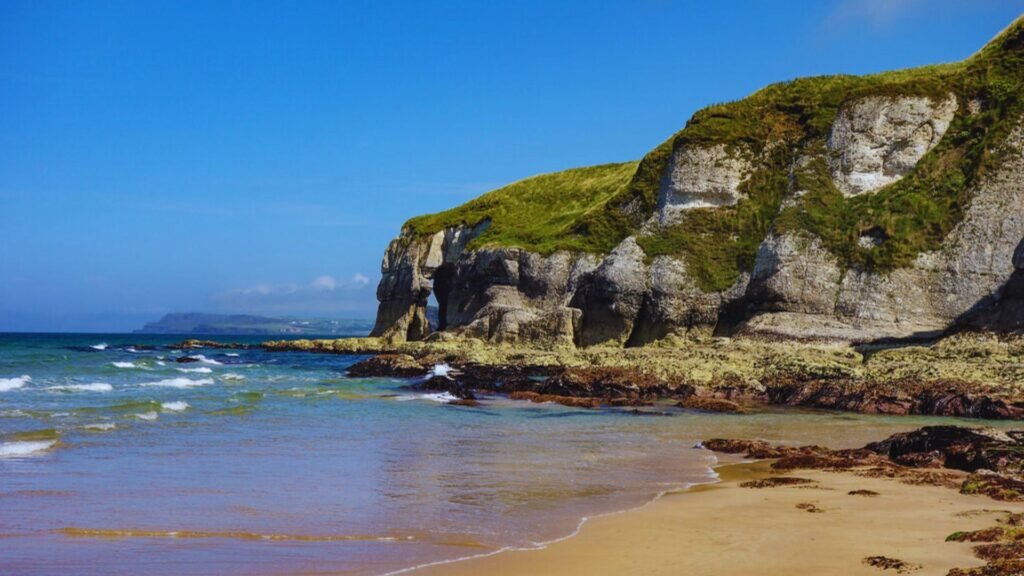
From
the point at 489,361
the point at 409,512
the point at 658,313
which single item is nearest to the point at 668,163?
the point at 658,313

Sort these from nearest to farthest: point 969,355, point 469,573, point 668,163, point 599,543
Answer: point 469,573, point 599,543, point 969,355, point 668,163

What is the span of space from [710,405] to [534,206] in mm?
50618

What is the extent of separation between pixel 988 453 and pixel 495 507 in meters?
7.87

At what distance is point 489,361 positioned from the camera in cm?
4509

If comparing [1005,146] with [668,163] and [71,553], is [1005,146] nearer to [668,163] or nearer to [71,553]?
[668,163]

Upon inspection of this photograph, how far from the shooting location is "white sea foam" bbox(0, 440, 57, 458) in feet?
52.7

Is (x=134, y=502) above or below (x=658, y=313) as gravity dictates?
below

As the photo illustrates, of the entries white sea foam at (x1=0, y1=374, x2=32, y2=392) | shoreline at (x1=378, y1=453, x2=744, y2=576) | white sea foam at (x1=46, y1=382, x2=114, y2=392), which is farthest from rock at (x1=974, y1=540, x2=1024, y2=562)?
white sea foam at (x1=0, y1=374, x2=32, y2=392)

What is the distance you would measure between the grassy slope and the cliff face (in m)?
0.10

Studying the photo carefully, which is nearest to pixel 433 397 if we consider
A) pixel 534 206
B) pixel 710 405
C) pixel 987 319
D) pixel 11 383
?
pixel 710 405

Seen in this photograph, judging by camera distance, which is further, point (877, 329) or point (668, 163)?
point (668, 163)

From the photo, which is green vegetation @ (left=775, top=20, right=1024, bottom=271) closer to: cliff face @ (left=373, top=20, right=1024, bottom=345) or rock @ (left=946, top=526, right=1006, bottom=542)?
cliff face @ (left=373, top=20, right=1024, bottom=345)

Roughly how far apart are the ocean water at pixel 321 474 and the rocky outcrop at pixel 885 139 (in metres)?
26.2

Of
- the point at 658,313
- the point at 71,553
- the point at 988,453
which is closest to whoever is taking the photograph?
the point at 71,553
